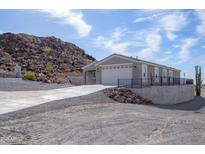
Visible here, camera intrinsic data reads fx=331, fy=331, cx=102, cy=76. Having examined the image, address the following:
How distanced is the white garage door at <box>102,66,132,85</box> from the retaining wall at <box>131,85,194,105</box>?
13.1 feet

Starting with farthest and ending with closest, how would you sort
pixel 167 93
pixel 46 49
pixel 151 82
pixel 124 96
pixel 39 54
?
pixel 46 49, pixel 39 54, pixel 167 93, pixel 151 82, pixel 124 96

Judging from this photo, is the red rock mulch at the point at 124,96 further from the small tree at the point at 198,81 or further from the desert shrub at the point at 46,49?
the desert shrub at the point at 46,49

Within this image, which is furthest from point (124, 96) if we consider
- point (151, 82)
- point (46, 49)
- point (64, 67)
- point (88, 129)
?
point (46, 49)

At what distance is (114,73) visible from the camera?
33.1 meters

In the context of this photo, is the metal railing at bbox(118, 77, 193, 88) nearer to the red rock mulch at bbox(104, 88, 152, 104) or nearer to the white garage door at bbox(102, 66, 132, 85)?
the white garage door at bbox(102, 66, 132, 85)

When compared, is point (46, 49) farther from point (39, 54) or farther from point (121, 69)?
point (121, 69)

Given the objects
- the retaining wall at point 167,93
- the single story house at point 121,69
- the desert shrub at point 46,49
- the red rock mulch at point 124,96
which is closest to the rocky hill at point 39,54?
the desert shrub at point 46,49

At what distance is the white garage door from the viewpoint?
31.9 m

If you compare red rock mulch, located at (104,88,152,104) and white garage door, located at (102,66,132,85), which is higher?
white garage door, located at (102,66,132,85)

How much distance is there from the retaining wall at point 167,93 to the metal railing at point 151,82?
2.12 ft

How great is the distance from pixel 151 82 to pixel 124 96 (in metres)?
5.91

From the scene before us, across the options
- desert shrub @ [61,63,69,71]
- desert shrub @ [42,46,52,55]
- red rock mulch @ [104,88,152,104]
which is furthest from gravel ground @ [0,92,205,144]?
desert shrub @ [42,46,52,55]

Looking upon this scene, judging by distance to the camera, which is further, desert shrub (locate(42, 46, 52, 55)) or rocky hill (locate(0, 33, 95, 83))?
desert shrub (locate(42, 46, 52, 55))
